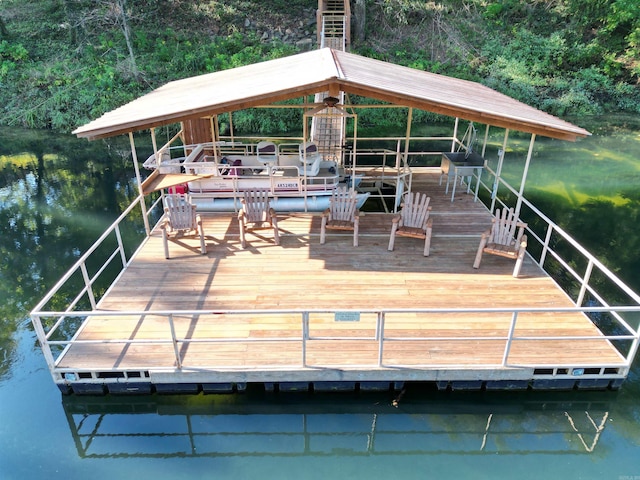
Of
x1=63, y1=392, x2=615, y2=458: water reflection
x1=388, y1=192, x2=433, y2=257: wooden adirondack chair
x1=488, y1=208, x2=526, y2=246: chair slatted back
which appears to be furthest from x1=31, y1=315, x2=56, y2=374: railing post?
x1=488, y1=208, x2=526, y2=246: chair slatted back

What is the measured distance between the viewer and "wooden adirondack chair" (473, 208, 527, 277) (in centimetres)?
820

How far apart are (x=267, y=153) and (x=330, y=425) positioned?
7035 millimetres

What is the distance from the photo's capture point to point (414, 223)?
367 inches

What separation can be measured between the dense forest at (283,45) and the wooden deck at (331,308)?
61.3ft

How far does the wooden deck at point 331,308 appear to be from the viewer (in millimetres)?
6348

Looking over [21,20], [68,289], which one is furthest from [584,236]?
[21,20]

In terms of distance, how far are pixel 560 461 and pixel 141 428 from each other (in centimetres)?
549

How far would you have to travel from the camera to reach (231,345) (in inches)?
264

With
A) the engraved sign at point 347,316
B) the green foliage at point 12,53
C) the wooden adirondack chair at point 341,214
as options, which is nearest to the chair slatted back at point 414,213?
the wooden adirondack chair at point 341,214

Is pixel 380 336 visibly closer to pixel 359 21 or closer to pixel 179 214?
pixel 179 214

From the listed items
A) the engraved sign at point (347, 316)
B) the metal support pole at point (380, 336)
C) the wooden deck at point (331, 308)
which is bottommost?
the wooden deck at point (331, 308)

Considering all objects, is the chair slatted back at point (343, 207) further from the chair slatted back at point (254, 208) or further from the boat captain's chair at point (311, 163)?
the chair slatted back at point (254, 208)

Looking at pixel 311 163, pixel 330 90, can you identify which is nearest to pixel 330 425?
pixel 330 90

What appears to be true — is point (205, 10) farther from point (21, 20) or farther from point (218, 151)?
point (218, 151)
